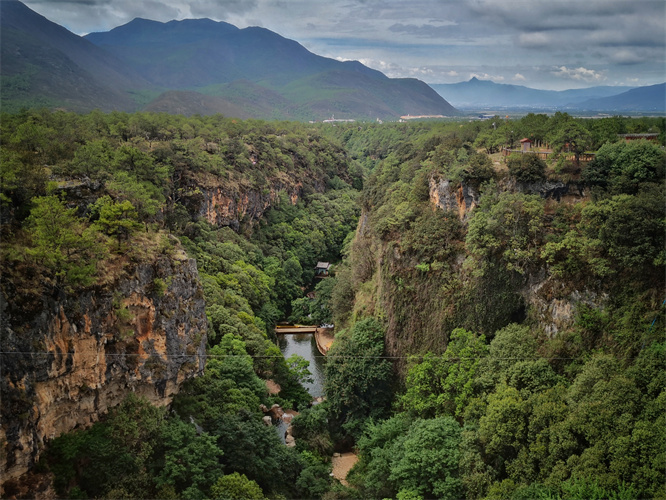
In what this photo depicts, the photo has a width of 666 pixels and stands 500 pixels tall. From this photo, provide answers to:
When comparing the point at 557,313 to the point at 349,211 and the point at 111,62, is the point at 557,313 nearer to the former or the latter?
the point at 349,211

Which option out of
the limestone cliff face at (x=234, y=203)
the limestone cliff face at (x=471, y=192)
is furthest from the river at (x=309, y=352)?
the limestone cliff face at (x=471, y=192)

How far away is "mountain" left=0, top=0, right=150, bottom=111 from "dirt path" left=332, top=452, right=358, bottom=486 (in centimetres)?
5339

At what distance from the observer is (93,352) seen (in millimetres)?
18016

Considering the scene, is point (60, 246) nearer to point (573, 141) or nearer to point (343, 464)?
point (343, 464)

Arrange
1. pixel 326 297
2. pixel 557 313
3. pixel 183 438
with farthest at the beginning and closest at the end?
pixel 326 297
pixel 557 313
pixel 183 438

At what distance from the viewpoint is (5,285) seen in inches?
613

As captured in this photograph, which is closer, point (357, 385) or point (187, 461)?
point (187, 461)

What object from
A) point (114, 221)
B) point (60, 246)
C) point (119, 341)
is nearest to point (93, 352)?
point (119, 341)

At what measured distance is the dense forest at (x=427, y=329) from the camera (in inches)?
699

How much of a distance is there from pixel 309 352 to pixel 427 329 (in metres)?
13.0

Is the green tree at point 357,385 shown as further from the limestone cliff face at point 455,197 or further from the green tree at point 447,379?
the limestone cliff face at point 455,197

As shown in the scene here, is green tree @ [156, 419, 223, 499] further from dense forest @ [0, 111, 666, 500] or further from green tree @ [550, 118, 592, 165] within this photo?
green tree @ [550, 118, 592, 165]

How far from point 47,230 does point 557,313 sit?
19931mm

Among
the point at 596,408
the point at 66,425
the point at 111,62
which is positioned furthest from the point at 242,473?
the point at 111,62
